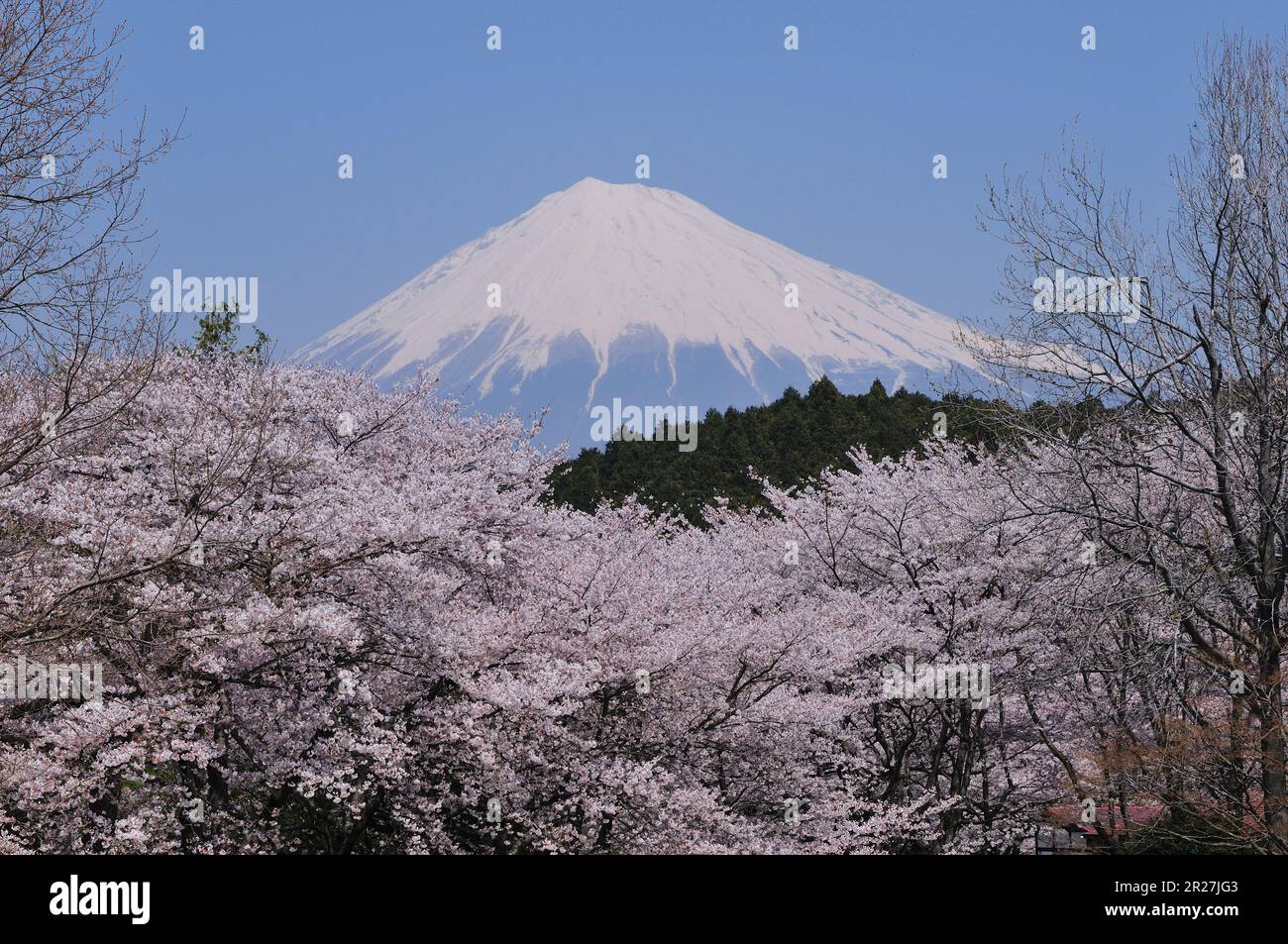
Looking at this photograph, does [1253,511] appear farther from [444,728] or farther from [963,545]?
[444,728]

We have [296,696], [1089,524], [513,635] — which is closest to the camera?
[296,696]

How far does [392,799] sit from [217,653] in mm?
2219

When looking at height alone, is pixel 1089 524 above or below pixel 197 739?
above

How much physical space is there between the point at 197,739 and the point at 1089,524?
419 inches

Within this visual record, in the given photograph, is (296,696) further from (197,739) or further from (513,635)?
(513,635)

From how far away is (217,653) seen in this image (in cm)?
1088

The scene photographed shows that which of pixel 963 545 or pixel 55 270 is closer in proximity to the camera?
pixel 55 270
